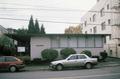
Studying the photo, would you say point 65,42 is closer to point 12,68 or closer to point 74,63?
point 74,63

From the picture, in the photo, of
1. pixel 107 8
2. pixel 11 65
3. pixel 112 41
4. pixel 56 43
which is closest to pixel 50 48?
pixel 56 43

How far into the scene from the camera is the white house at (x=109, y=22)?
141 feet

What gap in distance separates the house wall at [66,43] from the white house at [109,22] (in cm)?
599

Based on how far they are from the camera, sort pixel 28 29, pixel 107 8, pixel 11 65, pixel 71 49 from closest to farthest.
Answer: pixel 11 65 < pixel 71 49 < pixel 107 8 < pixel 28 29

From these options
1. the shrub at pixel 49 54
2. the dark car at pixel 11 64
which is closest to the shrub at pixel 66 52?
the shrub at pixel 49 54

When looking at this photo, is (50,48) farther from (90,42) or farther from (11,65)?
(11,65)

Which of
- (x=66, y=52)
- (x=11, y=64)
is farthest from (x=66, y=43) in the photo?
(x=11, y=64)

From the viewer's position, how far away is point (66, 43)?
37.1 meters

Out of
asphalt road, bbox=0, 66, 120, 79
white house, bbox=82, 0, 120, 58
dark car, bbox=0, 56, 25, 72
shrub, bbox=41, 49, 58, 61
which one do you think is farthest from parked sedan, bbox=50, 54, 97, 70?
white house, bbox=82, 0, 120, 58

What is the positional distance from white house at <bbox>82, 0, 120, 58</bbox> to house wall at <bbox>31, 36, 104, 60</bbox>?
5.99m

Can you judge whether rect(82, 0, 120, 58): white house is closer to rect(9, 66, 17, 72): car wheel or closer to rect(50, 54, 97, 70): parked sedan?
rect(50, 54, 97, 70): parked sedan

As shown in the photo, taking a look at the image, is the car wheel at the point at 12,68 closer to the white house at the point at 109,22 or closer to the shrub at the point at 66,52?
the shrub at the point at 66,52

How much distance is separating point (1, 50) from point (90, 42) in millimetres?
12763

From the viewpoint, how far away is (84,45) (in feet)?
123
